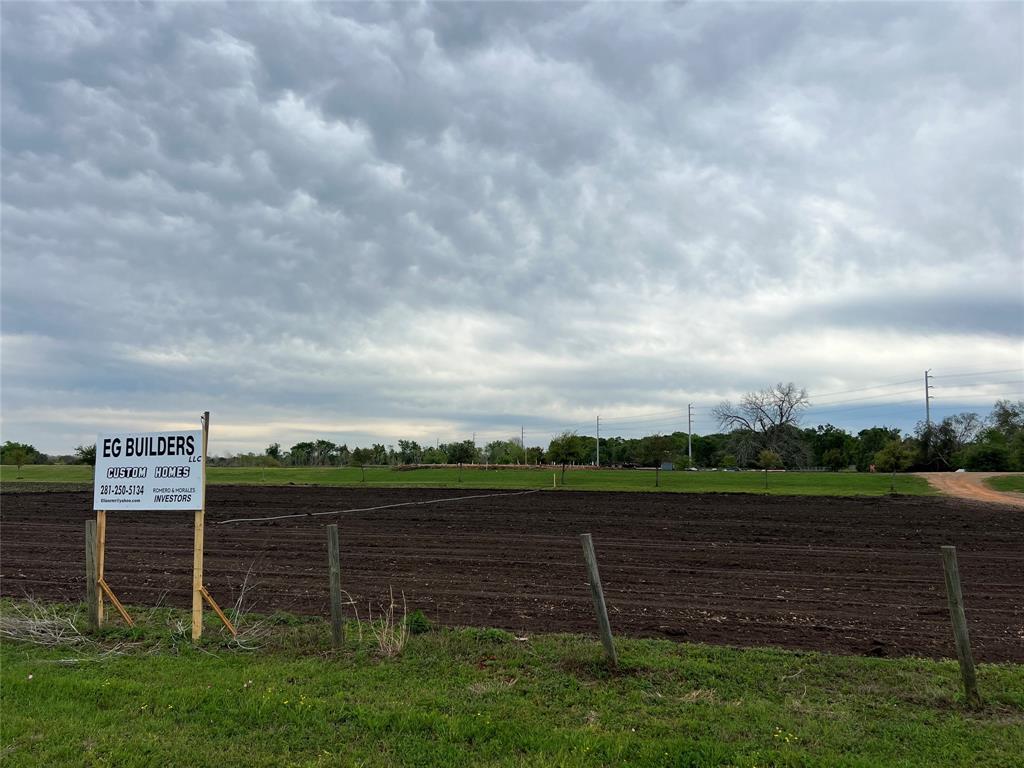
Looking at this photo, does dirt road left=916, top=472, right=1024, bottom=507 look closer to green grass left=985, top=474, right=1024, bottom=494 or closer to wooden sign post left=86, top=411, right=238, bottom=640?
green grass left=985, top=474, right=1024, bottom=494

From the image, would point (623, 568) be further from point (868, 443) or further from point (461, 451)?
point (868, 443)

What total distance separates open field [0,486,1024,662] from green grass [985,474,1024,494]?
1723cm

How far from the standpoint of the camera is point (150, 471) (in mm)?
7984

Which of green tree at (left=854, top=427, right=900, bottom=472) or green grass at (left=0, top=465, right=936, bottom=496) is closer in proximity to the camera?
green grass at (left=0, top=465, right=936, bottom=496)

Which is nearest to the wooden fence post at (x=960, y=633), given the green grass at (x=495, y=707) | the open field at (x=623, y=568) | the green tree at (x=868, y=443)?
the green grass at (x=495, y=707)

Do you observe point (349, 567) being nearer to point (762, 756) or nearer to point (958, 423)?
point (762, 756)

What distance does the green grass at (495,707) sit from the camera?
458 centimetres

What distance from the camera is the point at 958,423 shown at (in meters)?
89.2

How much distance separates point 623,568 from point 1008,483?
129ft

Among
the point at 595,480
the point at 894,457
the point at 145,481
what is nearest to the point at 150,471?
the point at 145,481

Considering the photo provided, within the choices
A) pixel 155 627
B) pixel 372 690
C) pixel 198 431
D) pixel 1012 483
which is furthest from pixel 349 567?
pixel 1012 483

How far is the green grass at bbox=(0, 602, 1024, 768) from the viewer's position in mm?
4582

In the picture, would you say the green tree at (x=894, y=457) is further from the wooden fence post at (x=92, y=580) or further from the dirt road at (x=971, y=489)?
the wooden fence post at (x=92, y=580)

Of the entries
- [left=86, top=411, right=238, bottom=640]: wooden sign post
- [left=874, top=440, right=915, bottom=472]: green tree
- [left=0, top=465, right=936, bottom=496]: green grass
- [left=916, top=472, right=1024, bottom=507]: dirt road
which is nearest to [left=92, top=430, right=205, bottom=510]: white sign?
[left=86, top=411, right=238, bottom=640]: wooden sign post
